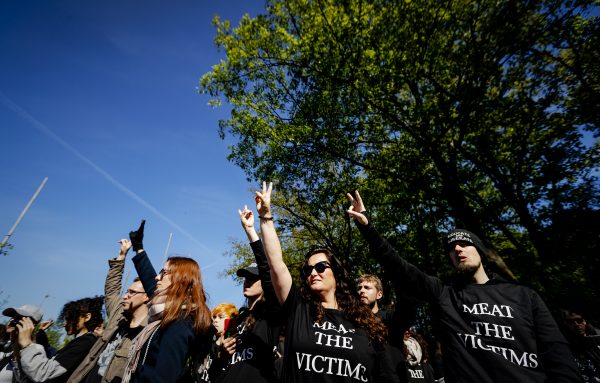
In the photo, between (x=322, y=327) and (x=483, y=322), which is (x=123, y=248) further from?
(x=483, y=322)

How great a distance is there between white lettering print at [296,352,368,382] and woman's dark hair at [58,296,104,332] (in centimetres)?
408

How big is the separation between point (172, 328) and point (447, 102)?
999cm

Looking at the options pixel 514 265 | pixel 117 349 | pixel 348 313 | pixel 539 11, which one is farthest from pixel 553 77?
pixel 117 349

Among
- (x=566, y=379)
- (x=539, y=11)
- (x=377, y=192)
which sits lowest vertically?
(x=566, y=379)

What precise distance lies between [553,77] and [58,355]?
13.5 m

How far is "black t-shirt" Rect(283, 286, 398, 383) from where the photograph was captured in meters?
2.23

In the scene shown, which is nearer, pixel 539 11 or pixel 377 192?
pixel 539 11

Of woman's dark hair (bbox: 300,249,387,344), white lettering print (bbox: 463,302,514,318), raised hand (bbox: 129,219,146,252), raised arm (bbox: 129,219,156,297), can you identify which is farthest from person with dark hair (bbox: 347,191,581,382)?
raised hand (bbox: 129,219,146,252)

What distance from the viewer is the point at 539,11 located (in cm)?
779

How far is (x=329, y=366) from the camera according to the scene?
2236 millimetres

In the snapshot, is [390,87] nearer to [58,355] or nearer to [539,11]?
[539,11]

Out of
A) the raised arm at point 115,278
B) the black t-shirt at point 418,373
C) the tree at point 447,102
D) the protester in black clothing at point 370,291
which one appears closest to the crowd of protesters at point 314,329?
the raised arm at point 115,278

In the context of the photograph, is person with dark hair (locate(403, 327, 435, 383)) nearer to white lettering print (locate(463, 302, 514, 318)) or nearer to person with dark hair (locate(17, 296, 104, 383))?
white lettering print (locate(463, 302, 514, 318))

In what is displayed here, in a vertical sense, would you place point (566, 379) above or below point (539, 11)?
below
